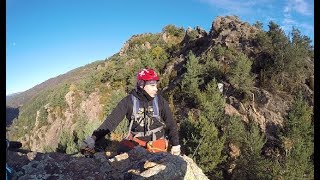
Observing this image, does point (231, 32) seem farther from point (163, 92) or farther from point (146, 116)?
point (146, 116)

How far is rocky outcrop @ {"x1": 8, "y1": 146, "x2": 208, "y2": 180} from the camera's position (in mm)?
5184

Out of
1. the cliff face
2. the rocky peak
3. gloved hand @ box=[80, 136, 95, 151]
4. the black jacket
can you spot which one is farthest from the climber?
the rocky peak

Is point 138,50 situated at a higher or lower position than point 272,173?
higher

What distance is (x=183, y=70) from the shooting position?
32938 mm

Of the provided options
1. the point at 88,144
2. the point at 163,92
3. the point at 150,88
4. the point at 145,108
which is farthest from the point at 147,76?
the point at 163,92

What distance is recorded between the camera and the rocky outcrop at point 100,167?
5.18 metres

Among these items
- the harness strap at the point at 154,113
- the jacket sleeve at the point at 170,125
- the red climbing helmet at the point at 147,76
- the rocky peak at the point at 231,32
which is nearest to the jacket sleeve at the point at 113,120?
the harness strap at the point at 154,113

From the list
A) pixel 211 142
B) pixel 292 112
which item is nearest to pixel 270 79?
pixel 292 112

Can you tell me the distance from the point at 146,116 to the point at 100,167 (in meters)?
1.58

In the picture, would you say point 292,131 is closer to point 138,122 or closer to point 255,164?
point 255,164

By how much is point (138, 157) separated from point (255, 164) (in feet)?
47.2

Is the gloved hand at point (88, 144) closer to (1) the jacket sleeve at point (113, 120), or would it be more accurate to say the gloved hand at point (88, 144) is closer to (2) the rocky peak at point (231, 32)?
(1) the jacket sleeve at point (113, 120)

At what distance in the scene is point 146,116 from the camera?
6.73m

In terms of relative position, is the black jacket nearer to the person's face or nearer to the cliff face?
the person's face
